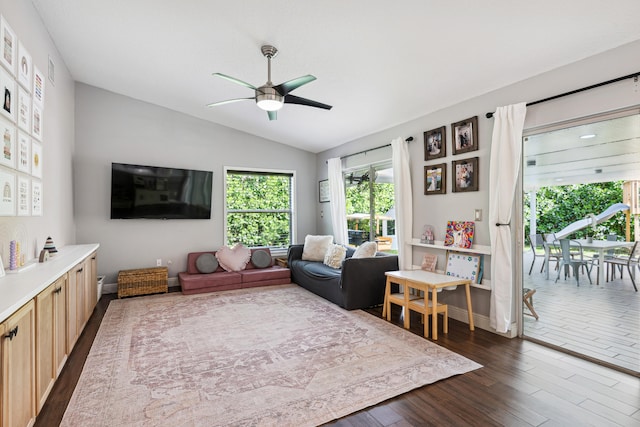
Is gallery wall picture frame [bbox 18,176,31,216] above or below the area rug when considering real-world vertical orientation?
above

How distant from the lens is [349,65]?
137 inches

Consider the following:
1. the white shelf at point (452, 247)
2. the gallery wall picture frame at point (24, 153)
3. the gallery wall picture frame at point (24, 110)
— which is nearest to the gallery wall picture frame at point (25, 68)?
the gallery wall picture frame at point (24, 110)

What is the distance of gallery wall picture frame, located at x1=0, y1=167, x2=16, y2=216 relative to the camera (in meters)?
2.37

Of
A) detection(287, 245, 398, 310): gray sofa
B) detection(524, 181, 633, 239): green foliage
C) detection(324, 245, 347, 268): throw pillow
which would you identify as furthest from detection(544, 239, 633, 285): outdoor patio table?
detection(324, 245, 347, 268): throw pillow

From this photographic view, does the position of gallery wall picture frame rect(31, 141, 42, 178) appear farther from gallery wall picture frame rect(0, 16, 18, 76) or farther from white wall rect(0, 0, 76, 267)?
gallery wall picture frame rect(0, 16, 18, 76)

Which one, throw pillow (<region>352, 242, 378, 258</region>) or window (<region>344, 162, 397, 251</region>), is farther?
window (<region>344, 162, 397, 251</region>)

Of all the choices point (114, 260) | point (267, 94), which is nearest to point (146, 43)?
point (267, 94)

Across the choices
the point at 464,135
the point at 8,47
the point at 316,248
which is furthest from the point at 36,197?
the point at 464,135

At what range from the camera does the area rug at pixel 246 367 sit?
2.10 metres

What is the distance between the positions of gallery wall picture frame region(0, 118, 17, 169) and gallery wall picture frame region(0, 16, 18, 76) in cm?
43

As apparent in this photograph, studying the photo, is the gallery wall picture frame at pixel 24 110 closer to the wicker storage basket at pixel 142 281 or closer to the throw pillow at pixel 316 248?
the wicker storage basket at pixel 142 281

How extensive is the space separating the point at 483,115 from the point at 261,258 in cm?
425

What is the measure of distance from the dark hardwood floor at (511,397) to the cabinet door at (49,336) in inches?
4.9

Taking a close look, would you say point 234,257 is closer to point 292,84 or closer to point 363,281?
point 363,281
